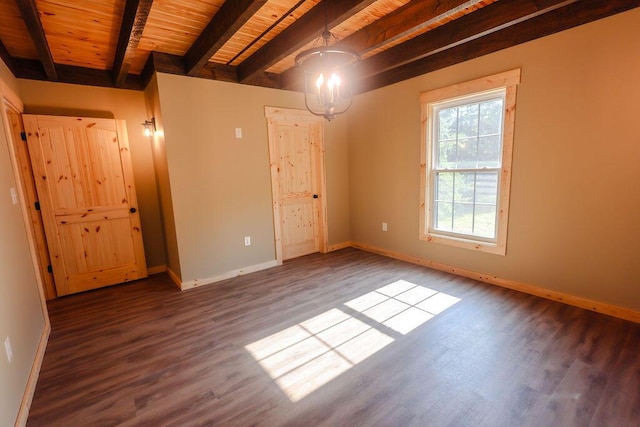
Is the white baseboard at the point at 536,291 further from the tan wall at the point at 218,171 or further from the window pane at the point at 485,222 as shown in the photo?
the tan wall at the point at 218,171

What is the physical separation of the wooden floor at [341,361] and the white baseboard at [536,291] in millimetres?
131

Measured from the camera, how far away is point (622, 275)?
248cm

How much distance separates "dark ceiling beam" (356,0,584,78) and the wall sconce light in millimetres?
2786

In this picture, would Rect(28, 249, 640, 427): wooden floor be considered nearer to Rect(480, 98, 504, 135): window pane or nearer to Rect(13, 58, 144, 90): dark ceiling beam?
Rect(480, 98, 504, 135): window pane

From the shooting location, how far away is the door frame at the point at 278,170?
4.08 meters

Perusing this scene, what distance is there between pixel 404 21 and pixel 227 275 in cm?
345

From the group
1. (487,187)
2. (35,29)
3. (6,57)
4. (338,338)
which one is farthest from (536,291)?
(6,57)

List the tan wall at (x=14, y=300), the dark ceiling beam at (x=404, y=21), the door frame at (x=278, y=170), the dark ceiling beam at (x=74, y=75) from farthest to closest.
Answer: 1. the door frame at (x=278, y=170)
2. the dark ceiling beam at (x=74, y=75)
3. the dark ceiling beam at (x=404, y=21)
4. the tan wall at (x=14, y=300)

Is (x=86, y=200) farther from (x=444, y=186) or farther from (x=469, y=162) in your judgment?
(x=469, y=162)

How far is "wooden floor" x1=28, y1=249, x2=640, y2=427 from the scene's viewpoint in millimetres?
1678

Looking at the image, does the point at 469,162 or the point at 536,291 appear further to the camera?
the point at 469,162

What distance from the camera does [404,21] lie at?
2543mm

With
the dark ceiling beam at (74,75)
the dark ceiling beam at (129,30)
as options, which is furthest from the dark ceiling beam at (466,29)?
the dark ceiling beam at (74,75)

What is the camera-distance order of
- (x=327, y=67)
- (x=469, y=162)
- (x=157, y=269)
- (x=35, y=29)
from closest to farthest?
(x=327, y=67)
(x=35, y=29)
(x=469, y=162)
(x=157, y=269)
